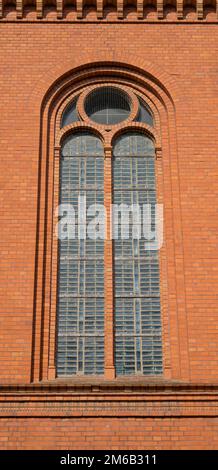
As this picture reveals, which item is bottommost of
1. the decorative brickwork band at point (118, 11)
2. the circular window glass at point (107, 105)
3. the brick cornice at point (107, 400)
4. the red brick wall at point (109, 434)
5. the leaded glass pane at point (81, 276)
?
the red brick wall at point (109, 434)

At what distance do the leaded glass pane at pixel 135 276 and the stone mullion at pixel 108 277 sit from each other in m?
0.12

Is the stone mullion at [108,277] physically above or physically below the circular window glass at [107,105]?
below

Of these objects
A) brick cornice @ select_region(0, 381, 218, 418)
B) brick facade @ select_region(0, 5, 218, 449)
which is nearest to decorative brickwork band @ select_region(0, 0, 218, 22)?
brick facade @ select_region(0, 5, 218, 449)

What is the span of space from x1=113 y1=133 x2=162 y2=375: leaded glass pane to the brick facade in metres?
0.17

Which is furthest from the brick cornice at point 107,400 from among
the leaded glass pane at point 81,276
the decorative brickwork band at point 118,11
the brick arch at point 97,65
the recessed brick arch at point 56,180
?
the decorative brickwork band at point 118,11

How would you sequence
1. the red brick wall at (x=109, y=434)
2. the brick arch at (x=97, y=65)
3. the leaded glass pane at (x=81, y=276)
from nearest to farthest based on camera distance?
the red brick wall at (x=109, y=434), the leaded glass pane at (x=81, y=276), the brick arch at (x=97, y=65)

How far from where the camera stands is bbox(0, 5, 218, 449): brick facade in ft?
32.8

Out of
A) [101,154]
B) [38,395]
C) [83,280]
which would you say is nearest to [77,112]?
[101,154]

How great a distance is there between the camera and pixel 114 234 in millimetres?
12133

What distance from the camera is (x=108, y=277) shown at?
1168 centimetres

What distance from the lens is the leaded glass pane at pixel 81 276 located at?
11172 mm

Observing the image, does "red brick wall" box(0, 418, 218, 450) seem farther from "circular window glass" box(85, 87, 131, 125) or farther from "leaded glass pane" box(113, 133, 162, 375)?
"circular window glass" box(85, 87, 131, 125)

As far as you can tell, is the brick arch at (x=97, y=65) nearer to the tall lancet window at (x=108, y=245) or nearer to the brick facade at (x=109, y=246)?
the brick facade at (x=109, y=246)

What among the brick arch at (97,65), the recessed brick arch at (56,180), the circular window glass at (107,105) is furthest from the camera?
the circular window glass at (107,105)
